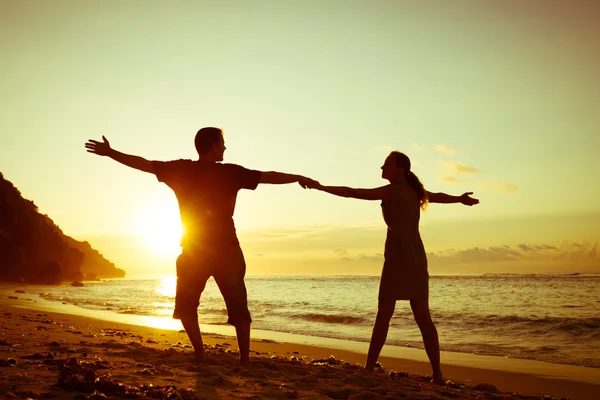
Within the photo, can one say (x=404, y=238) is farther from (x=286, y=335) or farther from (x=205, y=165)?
(x=286, y=335)

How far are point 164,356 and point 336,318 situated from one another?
42.5ft

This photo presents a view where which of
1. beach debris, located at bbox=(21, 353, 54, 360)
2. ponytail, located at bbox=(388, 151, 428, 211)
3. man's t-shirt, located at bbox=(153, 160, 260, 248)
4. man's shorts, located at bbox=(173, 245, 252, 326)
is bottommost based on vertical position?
beach debris, located at bbox=(21, 353, 54, 360)

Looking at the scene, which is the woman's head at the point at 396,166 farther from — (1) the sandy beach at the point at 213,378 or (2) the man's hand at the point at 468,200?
(1) the sandy beach at the point at 213,378

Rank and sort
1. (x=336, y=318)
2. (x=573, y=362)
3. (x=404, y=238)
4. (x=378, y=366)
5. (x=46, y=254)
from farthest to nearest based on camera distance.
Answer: (x=46, y=254) → (x=336, y=318) → (x=573, y=362) → (x=378, y=366) → (x=404, y=238)

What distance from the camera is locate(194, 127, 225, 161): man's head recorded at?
5812 mm

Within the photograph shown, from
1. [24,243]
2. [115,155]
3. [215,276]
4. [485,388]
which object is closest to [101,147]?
[115,155]

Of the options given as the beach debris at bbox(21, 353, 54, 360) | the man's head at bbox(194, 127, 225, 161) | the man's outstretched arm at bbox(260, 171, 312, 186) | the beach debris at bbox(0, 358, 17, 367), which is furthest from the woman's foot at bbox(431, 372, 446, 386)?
Answer: the beach debris at bbox(0, 358, 17, 367)

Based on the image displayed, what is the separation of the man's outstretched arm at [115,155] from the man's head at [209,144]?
1.99 ft

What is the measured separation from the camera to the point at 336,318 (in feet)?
63.2

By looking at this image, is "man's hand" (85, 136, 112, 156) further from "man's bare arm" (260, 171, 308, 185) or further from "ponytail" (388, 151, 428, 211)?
"ponytail" (388, 151, 428, 211)

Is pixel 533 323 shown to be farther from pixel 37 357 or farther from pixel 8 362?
pixel 8 362

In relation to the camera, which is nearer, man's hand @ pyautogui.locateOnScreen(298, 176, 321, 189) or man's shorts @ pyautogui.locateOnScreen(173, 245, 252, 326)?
man's shorts @ pyautogui.locateOnScreen(173, 245, 252, 326)

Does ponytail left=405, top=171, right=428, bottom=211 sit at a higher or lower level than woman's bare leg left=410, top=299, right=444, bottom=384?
higher

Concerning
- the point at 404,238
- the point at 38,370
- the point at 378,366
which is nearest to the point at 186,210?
the point at 38,370
